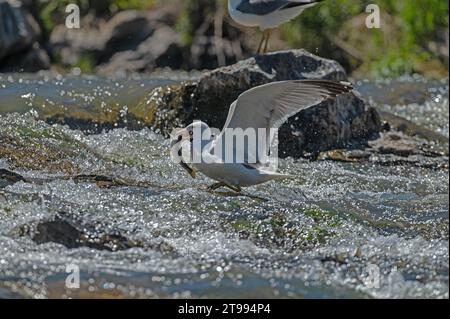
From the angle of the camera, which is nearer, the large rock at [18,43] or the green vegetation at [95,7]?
the large rock at [18,43]

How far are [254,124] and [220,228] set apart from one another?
1231mm

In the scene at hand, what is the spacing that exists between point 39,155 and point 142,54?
26.5 feet

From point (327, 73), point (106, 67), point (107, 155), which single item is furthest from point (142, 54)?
point (107, 155)

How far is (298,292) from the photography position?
5.38 m

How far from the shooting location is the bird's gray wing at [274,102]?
7.03 m

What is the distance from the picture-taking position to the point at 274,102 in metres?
7.23

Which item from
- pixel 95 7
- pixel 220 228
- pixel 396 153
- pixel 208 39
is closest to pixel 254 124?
pixel 220 228

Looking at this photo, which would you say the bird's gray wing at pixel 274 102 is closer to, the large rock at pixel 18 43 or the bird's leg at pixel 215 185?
the bird's leg at pixel 215 185

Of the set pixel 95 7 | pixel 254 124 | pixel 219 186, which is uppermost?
pixel 95 7

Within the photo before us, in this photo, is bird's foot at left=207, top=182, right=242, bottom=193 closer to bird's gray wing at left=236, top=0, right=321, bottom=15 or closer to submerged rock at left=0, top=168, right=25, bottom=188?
submerged rock at left=0, top=168, right=25, bottom=188

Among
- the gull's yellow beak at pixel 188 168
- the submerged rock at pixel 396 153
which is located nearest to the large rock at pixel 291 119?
→ the submerged rock at pixel 396 153

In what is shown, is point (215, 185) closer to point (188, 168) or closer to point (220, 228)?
point (188, 168)
